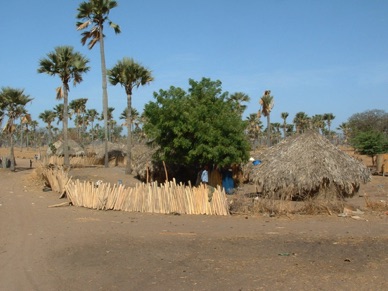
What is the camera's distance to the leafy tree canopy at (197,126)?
19.3 meters

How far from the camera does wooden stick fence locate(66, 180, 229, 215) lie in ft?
42.7

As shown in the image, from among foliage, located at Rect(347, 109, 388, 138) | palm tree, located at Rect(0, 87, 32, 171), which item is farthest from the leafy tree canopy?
foliage, located at Rect(347, 109, 388, 138)

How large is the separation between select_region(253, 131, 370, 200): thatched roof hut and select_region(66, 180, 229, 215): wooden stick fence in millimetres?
3563

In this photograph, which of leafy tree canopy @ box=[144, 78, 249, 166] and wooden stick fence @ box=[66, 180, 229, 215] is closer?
wooden stick fence @ box=[66, 180, 229, 215]

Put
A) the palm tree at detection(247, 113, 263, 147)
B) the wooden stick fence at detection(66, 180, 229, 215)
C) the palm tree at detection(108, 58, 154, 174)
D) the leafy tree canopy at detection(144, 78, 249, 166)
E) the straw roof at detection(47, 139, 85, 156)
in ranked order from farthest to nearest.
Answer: the palm tree at detection(247, 113, 263, 147) → the straw roof at detection(47, 139, 85, 156) → the palm tree at detection(108, 58, 154, 174) → the leafy tree canopy at detection(144, 78, 249, 166) → the wooden stick fence at detection(66, 180, 229, 215)

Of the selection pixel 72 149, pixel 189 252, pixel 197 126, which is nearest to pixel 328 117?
pixel 72 149

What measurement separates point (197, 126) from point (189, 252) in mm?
11390

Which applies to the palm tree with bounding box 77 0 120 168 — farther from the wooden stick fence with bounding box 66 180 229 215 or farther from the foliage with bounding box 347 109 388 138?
the foliage with bounding box 347 109 388 138

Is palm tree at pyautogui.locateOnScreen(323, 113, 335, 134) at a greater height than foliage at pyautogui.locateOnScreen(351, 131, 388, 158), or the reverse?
palm tree at pyautogui.locateOnScreen(323, 113, 335, 134)

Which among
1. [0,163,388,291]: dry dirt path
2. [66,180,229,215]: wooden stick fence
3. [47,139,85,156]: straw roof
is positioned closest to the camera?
[0,163,388,291]: dry dirt path

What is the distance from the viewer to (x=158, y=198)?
43.9 feet

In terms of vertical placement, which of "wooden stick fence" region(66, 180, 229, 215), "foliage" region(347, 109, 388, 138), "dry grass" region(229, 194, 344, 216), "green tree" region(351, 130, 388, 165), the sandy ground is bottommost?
the sandy ground

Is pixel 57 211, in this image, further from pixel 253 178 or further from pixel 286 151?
pixel 286 151

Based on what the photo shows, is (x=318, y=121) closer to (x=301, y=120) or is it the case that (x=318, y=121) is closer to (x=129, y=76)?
(x=301, y=120)
